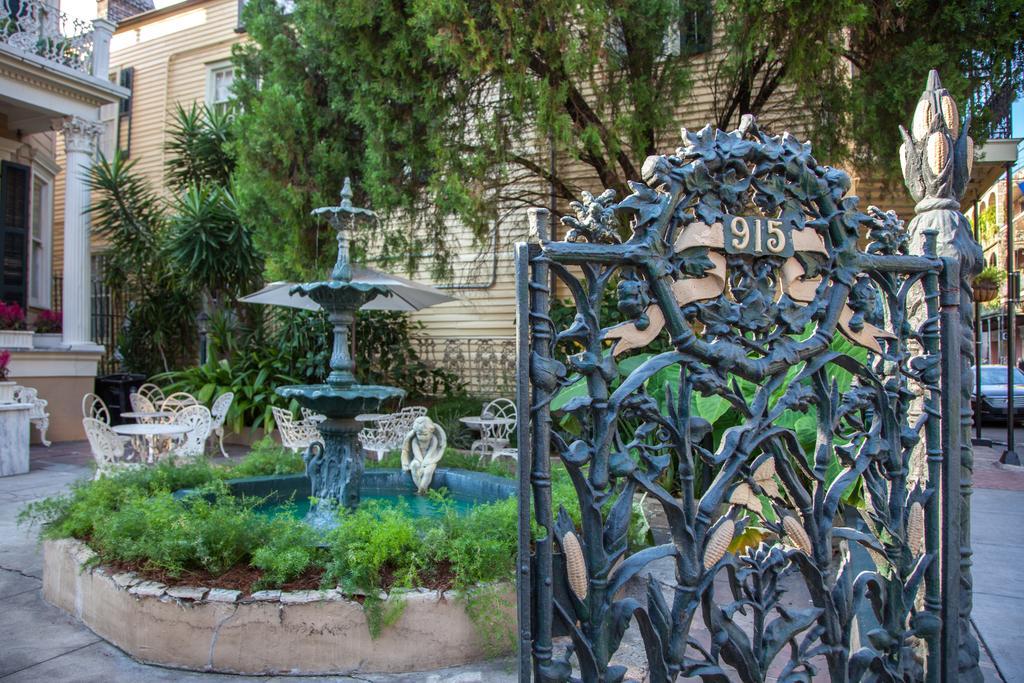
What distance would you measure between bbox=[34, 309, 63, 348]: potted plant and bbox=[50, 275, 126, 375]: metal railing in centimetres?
342

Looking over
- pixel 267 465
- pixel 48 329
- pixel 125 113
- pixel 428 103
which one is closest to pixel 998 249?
pixel 428 103

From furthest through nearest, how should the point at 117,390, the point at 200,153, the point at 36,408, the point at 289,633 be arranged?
1. the point at 200,153
2. the point at 117,390
3. the point at 36,408
4. the point at 289,633

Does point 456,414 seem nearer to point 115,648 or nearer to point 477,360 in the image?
point 477,360

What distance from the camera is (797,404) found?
2.27m

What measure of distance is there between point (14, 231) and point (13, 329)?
226 cm

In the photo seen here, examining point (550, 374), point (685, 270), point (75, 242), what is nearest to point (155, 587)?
point (550, 374)

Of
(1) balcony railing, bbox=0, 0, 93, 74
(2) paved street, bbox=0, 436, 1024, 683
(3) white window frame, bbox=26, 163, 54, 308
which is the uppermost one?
(1) balcony railing, bbox=0, 0, 93, 74

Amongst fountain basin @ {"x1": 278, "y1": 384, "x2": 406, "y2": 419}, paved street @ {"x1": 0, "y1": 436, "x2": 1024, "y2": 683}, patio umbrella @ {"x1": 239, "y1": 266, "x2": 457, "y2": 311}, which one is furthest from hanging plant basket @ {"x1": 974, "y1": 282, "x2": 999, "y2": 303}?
fountain basin @ {"x1": 278, "y1": 384, "x2": 406, "y2": 419}

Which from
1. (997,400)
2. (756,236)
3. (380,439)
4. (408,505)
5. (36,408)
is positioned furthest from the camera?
(997,400)

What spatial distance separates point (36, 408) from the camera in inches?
440

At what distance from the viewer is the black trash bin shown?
518 inches

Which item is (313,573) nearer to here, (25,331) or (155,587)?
(155,587)

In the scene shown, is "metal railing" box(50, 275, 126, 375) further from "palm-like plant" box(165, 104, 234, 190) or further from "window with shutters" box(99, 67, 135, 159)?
"window with shutters" box(99, 67, 135, 159)

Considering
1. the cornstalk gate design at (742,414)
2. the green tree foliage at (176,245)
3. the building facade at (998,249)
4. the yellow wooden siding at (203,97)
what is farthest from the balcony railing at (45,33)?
the building facade at (998,249)
